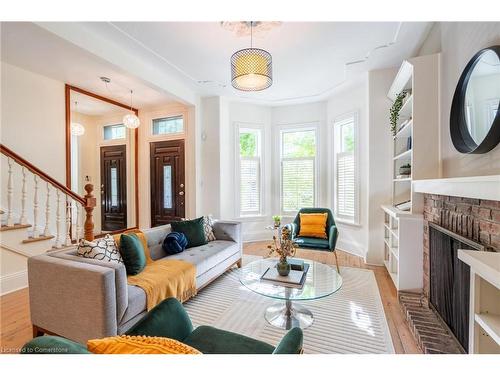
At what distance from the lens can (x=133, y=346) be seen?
764mm

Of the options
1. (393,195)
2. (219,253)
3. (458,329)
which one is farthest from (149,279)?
(393,195)

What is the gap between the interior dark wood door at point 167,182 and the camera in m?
4.64

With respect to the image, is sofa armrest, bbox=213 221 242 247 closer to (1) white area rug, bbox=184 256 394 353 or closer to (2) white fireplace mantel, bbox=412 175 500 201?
(1) white area rug, bbox=184 256 394 353

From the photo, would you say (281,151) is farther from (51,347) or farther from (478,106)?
(51,347)

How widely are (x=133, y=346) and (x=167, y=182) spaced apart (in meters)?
4.30

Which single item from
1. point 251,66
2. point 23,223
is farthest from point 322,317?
point 23,223

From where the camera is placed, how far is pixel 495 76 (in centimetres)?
137

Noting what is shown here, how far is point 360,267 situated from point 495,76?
273cm

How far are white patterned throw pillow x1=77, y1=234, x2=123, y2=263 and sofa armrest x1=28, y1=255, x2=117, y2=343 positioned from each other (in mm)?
167

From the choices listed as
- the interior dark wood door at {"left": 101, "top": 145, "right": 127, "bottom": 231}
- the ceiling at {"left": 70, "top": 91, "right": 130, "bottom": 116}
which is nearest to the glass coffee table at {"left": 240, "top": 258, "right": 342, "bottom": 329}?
the interior dark wood door at {"left": 101, "top": 145, "right": 127, "bottom": 231}

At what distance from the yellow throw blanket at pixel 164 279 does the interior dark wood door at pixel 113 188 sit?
3.19 meters

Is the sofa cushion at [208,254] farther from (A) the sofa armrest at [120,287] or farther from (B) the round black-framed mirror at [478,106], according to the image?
(B) the round black-framed mirror at [478,106]

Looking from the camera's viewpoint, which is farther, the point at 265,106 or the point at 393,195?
the point at 265,106
